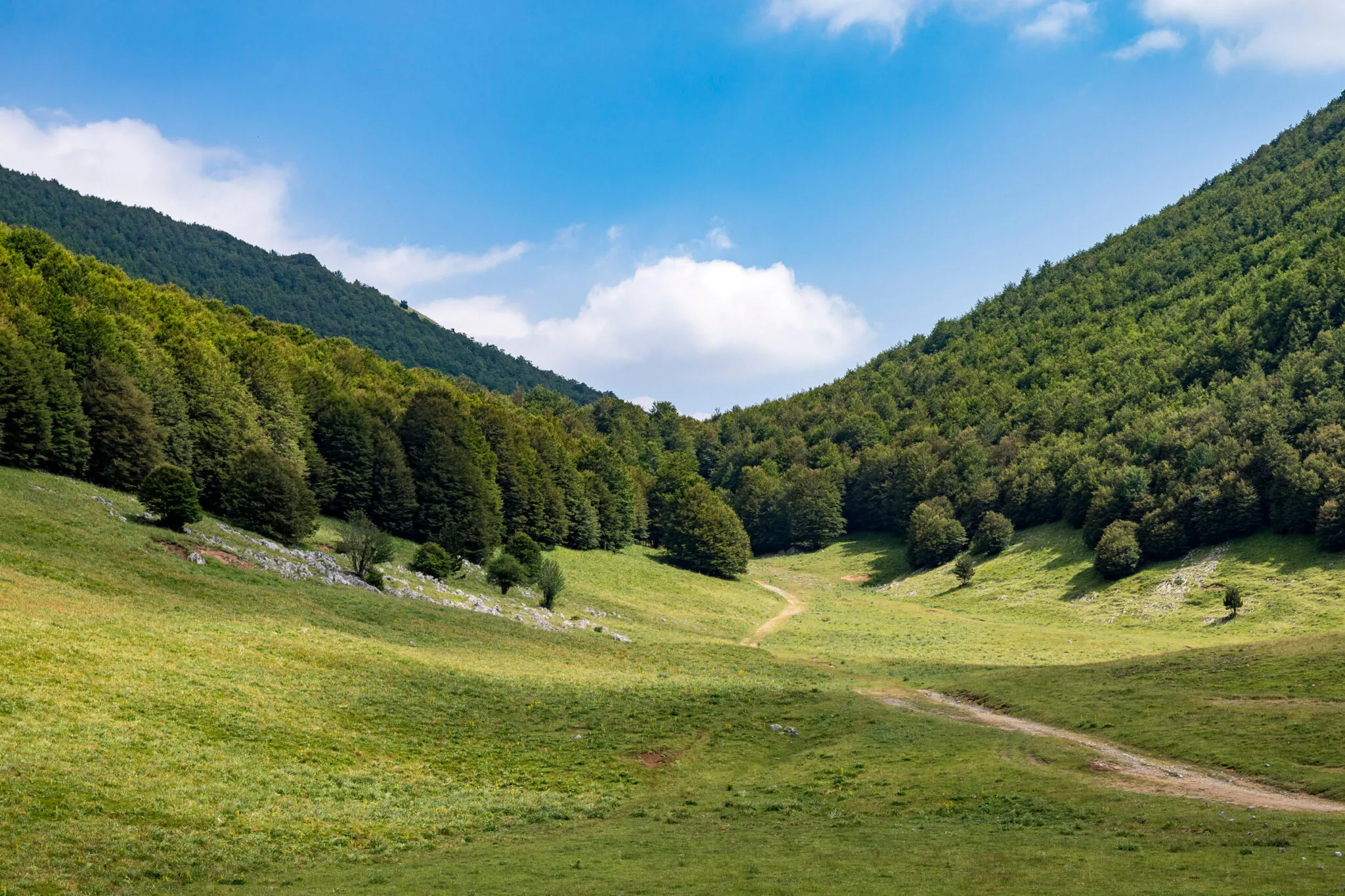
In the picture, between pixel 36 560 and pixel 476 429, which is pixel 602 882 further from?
pixel 476 429

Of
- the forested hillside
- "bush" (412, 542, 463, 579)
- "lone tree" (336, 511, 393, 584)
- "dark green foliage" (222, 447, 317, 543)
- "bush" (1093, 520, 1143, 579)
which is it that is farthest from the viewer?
the forested hillside

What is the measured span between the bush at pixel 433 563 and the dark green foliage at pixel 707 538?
165 ft

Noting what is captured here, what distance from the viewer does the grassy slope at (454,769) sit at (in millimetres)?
18203

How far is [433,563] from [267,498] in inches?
549

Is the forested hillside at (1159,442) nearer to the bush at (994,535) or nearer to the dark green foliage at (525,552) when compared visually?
the bush at (994,535)

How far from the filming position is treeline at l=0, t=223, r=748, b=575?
6338 centimetres

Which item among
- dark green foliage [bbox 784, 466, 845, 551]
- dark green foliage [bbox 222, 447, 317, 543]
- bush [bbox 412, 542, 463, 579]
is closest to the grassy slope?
dark green foliage [bbox 222, 447, 317, 543]

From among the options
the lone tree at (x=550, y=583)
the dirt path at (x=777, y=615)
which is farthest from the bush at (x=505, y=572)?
the dirt path at (x=777, y=615)

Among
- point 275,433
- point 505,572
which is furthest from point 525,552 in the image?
point 275,433

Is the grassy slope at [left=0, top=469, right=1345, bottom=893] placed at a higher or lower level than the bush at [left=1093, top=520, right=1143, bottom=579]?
lower

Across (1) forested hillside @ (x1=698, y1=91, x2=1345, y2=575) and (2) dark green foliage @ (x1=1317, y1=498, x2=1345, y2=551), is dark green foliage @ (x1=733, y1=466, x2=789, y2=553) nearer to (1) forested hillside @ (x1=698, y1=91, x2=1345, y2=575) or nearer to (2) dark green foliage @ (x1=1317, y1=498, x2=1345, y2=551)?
(1) forested hillside @ (x1=698, y1=91, x2=1345, y2=575)

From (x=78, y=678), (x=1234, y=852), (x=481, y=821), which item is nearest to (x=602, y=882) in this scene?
(x=481, y=821)

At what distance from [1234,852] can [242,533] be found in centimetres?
6146

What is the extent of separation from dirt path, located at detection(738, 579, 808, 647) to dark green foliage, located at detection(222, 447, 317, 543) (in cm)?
3910
